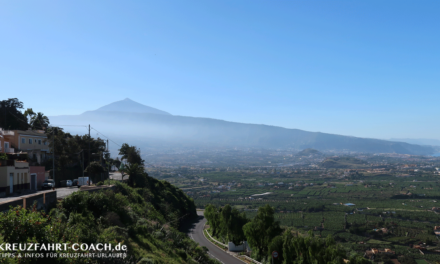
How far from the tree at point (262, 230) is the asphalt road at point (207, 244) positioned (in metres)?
1.80

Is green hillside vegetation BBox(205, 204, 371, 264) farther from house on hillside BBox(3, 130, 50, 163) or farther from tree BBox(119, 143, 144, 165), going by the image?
house on hillside BBox(3, 130, 50, 163)

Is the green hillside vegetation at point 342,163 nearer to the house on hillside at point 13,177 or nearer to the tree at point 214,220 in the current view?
the tree at point 214,220

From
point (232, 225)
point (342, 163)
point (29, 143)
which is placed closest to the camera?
point (232, 225)

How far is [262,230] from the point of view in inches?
805

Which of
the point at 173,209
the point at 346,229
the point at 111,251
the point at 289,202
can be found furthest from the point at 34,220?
the point at 289,202

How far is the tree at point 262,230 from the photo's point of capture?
20.2 m

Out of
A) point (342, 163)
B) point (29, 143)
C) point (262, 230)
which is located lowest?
point (342, 163)

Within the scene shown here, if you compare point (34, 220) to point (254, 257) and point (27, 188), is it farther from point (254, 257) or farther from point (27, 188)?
point (254, 257)

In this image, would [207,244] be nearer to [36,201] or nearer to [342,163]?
[36,201]

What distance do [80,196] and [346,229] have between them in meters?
39.6

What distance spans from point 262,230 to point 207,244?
19.5 ft

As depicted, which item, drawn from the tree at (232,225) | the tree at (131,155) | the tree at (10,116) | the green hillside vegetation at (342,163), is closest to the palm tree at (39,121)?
the tree at (10,116)

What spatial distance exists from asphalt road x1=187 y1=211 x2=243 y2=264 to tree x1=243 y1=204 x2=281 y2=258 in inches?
70.8

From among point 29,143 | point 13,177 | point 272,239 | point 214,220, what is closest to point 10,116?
point 29,143
